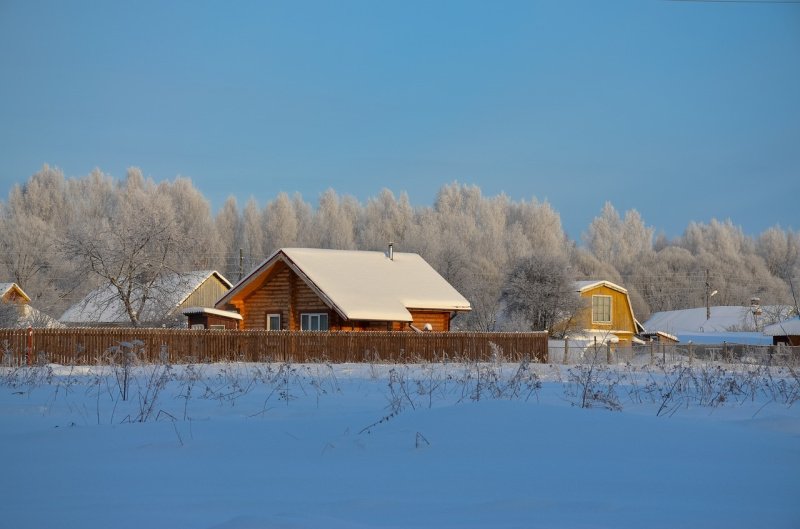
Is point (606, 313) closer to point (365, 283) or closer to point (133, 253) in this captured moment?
point (365, 283)

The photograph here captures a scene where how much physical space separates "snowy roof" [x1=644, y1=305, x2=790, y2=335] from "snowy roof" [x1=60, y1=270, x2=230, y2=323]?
38.2 meters

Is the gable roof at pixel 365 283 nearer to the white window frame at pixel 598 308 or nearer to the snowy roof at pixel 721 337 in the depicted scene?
the white window frame at pixel 598 308

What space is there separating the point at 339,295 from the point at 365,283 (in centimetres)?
287

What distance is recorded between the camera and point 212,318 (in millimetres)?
37500

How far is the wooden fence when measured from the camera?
23.4 meters

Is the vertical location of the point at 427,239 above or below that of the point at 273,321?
above

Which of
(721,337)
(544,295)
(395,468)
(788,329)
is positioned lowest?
(721,337)

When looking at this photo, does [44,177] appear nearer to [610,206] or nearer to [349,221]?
[349,221]

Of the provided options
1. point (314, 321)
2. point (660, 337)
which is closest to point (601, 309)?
→ point (660, 337)

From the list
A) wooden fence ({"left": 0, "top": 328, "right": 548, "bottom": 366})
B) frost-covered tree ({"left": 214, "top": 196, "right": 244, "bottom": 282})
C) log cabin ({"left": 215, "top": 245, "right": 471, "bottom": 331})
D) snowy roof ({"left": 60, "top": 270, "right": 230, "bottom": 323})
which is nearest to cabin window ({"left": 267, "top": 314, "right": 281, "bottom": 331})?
log cabin ({"left": 215, "top": 245, "right": 471, "bottom": 331})

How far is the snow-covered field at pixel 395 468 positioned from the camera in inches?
181

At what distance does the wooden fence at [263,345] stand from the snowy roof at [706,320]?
128 ft

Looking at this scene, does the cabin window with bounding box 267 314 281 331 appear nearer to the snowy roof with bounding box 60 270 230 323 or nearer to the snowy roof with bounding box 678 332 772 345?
the snowy roof with bounding box 60 270 230 323

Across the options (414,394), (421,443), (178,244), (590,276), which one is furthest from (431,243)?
(421,443)
